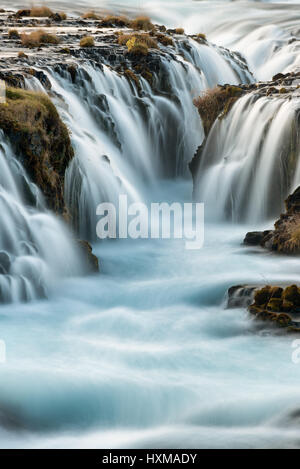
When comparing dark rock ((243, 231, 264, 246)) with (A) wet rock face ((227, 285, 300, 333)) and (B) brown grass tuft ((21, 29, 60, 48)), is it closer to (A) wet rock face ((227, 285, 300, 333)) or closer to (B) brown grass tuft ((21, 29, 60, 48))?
(A) wet rock face ((227, 285, 300, 333))

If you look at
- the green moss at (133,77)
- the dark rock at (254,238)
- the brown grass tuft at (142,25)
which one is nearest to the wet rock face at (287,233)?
the dark rock at (254,238)

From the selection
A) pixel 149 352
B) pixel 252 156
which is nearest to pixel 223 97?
pixel 252 156

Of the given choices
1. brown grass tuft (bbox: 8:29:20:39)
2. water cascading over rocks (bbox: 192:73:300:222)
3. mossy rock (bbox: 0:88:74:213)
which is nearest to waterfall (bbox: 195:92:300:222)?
water cascading over rocks (bbox: 192:73:300:222)

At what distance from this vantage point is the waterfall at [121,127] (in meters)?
17.2

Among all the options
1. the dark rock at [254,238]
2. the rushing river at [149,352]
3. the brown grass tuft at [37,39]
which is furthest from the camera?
the brown grass tuft at [37,39]

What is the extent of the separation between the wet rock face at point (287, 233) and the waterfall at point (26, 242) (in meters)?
4.23

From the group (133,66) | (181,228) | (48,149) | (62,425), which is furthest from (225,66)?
(62,425)

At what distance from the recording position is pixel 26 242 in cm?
1360

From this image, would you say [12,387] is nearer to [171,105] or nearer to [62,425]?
[62,425]

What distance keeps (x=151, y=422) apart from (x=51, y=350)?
2.51 metres

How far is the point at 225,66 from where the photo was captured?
3092cm

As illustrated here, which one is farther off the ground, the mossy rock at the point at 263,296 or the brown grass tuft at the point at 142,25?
the brown grass tuft at the point at 142,25

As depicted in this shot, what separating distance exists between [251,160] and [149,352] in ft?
30.2

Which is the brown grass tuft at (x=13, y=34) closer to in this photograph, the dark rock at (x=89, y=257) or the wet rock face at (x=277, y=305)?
the dark rock at (x=89, y=257)
